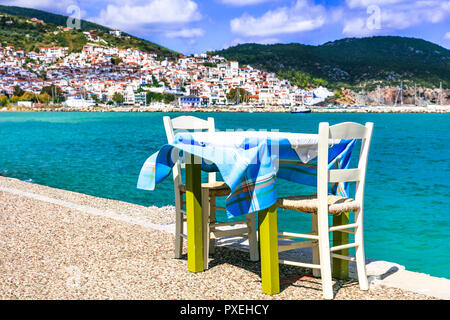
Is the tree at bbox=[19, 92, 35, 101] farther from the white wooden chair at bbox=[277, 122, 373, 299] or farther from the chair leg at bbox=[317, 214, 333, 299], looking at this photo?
the chair leg at bbox=[317, 214, 333, 299]

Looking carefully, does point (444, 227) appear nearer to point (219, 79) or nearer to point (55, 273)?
point (55, 273)

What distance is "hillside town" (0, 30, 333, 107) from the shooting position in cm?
12700

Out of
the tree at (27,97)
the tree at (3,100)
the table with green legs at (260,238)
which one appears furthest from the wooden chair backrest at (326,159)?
the tree at (27,97)

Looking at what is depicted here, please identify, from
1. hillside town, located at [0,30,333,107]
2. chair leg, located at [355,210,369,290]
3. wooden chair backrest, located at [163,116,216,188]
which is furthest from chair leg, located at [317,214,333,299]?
hillside town, located at [0,30,333,107]

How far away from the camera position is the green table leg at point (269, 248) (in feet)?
10.3

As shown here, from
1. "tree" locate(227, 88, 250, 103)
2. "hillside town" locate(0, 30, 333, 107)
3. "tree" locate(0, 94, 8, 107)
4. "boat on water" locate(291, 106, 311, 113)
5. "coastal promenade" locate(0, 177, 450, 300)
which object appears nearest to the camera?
"coastal promenade" locate(0, 177, 450, 300)

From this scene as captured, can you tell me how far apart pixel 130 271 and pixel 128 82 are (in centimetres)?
13195

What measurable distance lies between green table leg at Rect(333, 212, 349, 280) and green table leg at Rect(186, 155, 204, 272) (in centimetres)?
98

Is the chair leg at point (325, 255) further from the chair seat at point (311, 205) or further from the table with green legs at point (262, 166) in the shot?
the table with green legs at point (262, 166)

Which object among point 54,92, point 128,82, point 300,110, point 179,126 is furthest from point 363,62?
point 179,126

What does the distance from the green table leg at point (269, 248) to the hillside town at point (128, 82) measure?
123972 millimetres
